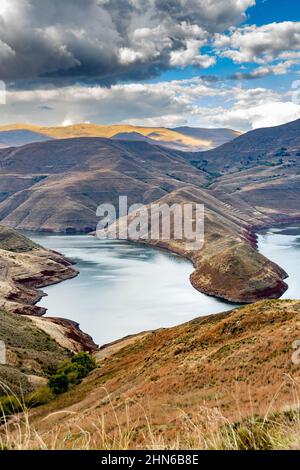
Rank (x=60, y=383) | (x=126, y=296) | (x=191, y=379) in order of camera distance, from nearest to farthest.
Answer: (x=191, y=379) < (x=60, y=383) < (x=126, y=296)

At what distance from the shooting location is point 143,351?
4959 cm

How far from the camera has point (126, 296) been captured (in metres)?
96.5

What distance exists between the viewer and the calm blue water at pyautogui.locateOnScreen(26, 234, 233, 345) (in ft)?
267

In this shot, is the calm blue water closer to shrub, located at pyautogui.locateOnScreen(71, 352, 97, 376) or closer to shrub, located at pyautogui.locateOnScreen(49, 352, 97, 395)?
shrub, located at pyautogui.locateOnScreen(71, 352, 97, 376)

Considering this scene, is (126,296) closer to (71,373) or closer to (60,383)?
(71,373)

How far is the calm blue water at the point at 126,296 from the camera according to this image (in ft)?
267

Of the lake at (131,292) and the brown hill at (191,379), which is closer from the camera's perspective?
the brown hill at (191,379)

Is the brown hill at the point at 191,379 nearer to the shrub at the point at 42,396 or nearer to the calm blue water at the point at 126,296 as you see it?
the shrub at the point at 42,396

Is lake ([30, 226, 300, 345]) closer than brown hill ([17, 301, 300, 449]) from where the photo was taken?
No

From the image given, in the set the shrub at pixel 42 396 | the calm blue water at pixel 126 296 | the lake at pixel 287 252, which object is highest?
the lake at pixel 287 252

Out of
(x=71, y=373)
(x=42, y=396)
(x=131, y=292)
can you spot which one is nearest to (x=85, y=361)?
(x=71, y=373)

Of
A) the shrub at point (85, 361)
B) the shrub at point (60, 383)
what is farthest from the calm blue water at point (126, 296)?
the shrub at point (60, 383)

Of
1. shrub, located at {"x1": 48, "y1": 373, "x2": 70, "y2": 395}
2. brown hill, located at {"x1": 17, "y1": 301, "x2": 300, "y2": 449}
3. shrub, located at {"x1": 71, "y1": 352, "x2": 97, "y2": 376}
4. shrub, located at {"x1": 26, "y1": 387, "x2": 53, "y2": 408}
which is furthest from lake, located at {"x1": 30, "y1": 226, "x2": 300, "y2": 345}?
shrub, located at {"x1": 26, "y1": 387, "x2": 53, "y2": 408}

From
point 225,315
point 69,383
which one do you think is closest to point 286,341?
point 225,315
